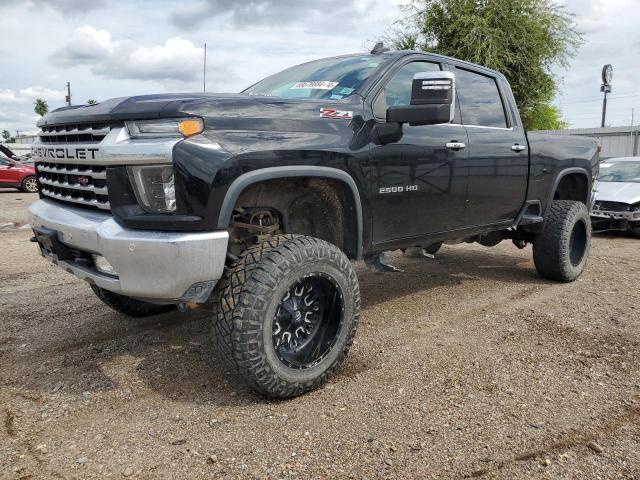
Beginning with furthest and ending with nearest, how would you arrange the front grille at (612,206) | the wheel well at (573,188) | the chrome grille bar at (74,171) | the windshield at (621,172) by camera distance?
the windshield at (621,172) → the front grille at (612,206) → the wheel well at (573,188) → the chrome grille bar at (74,171)

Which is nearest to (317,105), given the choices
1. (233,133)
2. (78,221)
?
(233,133)

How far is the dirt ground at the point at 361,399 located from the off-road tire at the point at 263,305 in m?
0.16

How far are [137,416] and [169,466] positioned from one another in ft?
1.79

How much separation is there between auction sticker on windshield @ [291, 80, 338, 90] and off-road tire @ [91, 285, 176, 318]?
2022 mm

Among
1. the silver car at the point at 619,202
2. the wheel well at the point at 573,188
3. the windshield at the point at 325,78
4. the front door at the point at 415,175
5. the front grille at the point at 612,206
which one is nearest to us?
the front door at the point at 415,175

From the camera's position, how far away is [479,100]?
15.5 ft

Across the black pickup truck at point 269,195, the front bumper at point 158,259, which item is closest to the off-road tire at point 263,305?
the black pickup truck at point 269,195

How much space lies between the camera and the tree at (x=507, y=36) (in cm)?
2117

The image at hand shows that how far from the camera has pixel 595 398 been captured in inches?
122

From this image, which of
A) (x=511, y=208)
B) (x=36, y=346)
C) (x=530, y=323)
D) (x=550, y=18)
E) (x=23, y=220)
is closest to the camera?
(x=36, y=346)

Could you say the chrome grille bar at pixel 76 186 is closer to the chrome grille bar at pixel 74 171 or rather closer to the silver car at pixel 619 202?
the chrome grille bar at pixel 74 171

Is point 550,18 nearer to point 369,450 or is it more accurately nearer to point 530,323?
point 530,323

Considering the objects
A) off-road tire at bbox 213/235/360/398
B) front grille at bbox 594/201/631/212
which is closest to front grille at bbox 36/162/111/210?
off-road tire at bbox 213/235/360/398

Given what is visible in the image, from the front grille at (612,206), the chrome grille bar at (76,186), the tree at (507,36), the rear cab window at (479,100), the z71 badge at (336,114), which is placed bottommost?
the front grille at (612,206)
